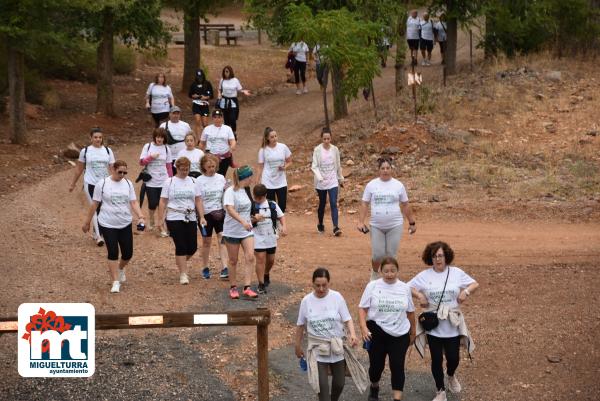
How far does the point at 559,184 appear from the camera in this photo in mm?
19719

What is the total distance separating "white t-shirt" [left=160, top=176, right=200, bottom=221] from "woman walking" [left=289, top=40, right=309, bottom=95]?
50.9ft

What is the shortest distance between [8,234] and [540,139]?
1114cm

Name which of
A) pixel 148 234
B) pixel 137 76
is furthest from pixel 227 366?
pixel 137 76

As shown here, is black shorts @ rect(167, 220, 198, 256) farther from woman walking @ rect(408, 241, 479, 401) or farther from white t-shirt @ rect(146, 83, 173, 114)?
white t-shirt @ rect(146, 83, 173, 114)

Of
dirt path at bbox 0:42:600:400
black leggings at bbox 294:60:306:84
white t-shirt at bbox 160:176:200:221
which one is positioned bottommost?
dirt path at bbox 0:42:600:400

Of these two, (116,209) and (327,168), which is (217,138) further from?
(116,209)

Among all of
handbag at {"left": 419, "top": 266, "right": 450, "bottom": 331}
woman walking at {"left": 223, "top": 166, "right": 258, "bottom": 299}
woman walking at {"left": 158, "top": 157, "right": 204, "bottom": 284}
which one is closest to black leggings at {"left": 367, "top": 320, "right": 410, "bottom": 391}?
handbag at {"left": 419, "top": 266, "right": 450, "bottom": 331}

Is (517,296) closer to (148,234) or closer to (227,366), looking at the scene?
(227,366)

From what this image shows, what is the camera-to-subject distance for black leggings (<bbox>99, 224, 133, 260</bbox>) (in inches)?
533

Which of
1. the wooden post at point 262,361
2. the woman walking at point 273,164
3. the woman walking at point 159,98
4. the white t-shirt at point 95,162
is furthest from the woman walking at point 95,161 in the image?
the wooden post at point 262,361

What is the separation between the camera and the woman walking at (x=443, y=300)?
10438 millimetres

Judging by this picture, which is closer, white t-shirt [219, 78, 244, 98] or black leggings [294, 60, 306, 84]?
white t-shirt [219, 78, 244, 98]

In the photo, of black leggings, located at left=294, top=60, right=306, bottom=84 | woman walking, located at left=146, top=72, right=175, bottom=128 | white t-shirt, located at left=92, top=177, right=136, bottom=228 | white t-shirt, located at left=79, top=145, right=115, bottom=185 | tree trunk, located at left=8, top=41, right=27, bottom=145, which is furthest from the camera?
black leggings, located at left=294, top=60, right=306, bottom=84

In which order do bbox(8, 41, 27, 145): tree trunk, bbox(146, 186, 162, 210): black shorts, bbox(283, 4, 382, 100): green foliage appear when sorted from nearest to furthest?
bbox(146, 186, 162, 210): black shorts < bbox(283, 4, 382, 100): green foliage < bbox(8, 41, 27, 145): tree trunk
